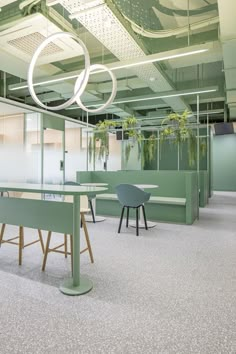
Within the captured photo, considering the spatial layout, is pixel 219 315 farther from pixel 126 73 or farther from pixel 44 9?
pixel 126 73

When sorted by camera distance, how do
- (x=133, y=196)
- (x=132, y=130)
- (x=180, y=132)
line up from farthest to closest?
(x=132, y=130), (x=180, y=132), (x=133, y=196)

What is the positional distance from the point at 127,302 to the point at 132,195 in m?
2.13

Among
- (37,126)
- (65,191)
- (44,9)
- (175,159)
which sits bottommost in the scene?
(65,191)

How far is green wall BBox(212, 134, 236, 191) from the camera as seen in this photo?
10539 millimetres

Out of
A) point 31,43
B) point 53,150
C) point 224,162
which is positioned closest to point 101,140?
point 53,150

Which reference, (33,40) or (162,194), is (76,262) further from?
(162,194)

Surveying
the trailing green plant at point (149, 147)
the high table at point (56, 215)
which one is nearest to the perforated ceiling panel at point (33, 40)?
the high table at point (56, 215)

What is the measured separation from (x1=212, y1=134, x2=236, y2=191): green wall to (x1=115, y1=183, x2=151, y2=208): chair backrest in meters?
7.77

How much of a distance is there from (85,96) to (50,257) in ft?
16.0

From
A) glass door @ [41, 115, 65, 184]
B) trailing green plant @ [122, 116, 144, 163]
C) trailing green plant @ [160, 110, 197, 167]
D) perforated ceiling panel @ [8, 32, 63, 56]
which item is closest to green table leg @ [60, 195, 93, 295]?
perforated ceiling panel @ [8, 32, 63, 56]

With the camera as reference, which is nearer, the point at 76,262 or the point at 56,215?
the point at 76,262

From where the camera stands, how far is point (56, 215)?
8.06 feet

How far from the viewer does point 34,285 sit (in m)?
2.38

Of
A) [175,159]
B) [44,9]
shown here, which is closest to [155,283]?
[44,9]
